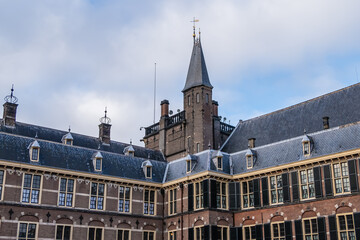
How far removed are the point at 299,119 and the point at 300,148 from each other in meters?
7.75

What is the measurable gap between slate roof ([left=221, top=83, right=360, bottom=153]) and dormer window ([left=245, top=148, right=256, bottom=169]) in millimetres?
5217

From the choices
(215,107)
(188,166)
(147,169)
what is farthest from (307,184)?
(215,107)

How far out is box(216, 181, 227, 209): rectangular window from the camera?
3794 cm

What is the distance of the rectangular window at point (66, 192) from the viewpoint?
120ft

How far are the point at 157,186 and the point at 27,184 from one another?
1167 cm

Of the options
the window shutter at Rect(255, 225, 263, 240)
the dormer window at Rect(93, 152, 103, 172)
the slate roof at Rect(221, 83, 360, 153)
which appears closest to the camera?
the window shutter at Rect(255, 225, 263, 240)

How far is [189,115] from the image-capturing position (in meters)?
50.0

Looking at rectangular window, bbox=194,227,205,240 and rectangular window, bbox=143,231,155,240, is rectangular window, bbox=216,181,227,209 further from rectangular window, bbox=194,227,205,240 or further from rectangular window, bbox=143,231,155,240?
rectangular window, bbox=143,231,155,240

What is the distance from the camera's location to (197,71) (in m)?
51.1

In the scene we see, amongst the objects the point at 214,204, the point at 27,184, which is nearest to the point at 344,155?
the point at 214,204

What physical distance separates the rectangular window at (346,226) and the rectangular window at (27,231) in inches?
844

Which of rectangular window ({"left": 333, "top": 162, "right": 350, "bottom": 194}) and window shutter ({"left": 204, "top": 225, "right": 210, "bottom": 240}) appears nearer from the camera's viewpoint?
rectangular window ({"left": 333, "top": 162, "right": 350, "bottom": 194})

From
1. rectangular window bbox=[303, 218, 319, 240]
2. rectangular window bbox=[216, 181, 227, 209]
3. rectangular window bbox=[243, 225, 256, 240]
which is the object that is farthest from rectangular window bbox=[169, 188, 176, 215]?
rectangular window bbox=[303, 218, 319, 240]

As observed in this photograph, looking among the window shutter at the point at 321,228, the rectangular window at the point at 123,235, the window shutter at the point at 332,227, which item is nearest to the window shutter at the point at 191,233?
the rectangular window at the point at 123,235
